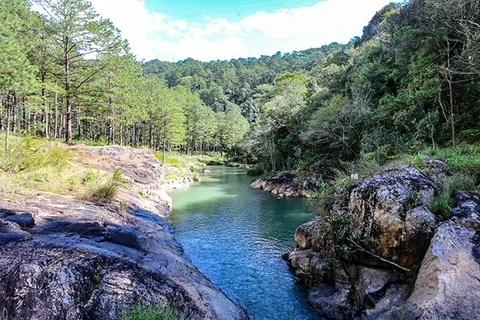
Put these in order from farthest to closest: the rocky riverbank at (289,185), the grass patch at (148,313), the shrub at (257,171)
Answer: the shrub at (257,171) → the rocky riverbank at (289,185) → the grass patch at (148,313)

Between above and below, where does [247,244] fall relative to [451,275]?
below

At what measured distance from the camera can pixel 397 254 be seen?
8.23 m

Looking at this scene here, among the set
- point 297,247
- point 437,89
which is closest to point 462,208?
point 297,247

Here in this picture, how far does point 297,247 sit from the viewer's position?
13430 mm

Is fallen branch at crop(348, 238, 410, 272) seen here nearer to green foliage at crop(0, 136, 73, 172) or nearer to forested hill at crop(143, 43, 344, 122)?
green foliage at crop(0, 136, 73, 172)

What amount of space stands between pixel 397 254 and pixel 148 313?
6315 millimetres

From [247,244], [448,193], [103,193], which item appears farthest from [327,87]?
[448,193]

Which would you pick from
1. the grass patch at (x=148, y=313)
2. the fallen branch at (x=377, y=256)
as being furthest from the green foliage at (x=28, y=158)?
the fallen branch at (x=377, y=256)

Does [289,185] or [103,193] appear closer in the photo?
[103,193]

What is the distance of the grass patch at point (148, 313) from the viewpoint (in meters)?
5.38

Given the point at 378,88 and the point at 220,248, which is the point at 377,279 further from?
the point at 378,88

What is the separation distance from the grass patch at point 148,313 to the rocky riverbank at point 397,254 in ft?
15.1

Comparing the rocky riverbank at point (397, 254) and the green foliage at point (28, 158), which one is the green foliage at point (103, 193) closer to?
the green foliage at point (28, 158)

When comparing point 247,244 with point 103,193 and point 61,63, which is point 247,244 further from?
point 61,63
